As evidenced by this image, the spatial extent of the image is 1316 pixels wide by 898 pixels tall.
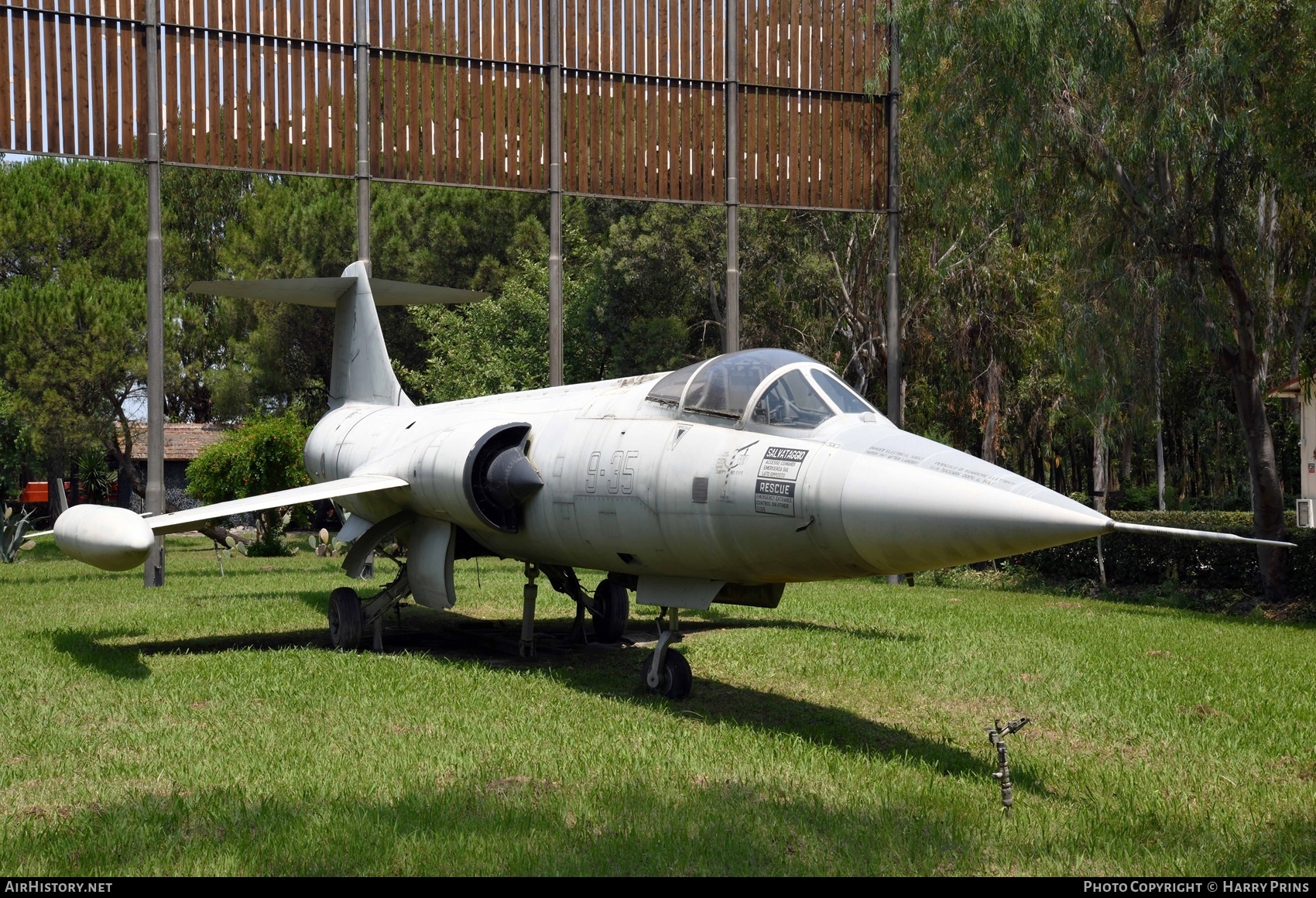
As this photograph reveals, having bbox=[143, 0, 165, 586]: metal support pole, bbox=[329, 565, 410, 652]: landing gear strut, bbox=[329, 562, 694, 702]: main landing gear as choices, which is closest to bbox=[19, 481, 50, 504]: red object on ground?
bbox=[143, 0, 165, 586]: metal support pole

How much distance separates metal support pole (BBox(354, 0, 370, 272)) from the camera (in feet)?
Result: 59.6

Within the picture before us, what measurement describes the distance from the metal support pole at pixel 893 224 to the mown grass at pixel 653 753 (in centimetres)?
738

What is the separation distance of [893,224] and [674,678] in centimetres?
1372

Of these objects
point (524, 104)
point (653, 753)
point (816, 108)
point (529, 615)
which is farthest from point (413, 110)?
Answer: point (653, 753)

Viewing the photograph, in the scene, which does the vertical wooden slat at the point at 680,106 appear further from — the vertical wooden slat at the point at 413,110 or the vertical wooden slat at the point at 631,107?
the vertical wooden slat at the point at 413,110

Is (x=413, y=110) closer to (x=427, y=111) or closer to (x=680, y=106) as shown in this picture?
(x=427, y=111)

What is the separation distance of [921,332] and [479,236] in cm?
2016

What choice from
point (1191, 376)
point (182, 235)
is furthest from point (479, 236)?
point (1191, 376)

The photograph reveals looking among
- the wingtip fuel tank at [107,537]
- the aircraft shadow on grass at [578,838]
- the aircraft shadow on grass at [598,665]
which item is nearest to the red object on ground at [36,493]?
the aircraft shadow on grass at [598,665]

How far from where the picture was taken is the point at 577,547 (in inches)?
379

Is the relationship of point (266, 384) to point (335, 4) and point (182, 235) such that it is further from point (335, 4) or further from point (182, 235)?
point (335, 4)

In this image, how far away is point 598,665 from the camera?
11.1 m

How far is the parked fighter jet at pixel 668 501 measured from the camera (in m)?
6.75

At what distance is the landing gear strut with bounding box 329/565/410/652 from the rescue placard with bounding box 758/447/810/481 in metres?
5.37
